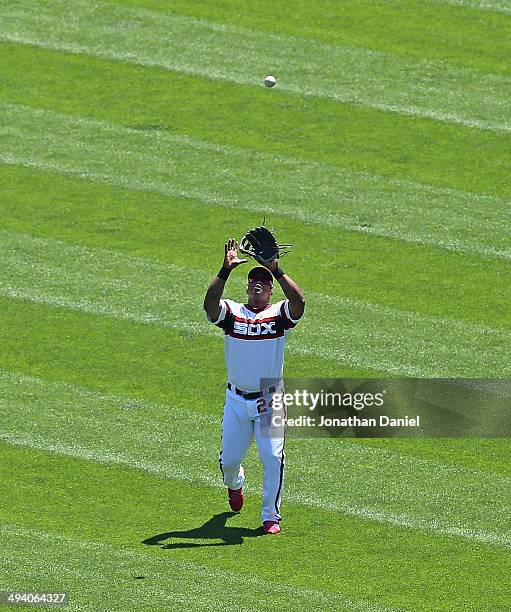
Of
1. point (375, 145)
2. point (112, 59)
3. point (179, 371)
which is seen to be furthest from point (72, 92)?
point (179, 371)

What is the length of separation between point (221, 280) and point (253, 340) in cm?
54

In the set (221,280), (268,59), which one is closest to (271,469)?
(221,280)

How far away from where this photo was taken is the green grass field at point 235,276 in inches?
454

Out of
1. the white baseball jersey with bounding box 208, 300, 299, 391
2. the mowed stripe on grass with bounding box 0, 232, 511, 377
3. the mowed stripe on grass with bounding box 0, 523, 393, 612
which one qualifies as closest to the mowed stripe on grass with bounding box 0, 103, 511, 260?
the mowed stripe on grass with bounding box 0, 232, 511, 377

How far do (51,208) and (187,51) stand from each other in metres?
3.25

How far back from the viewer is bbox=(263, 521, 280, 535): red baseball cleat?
38.8ft

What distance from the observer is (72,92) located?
1767cm

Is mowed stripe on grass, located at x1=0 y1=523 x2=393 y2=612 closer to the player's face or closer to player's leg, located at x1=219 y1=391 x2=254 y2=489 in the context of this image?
player's leg, located at x1=219 y1=391 x2=254 y2=489

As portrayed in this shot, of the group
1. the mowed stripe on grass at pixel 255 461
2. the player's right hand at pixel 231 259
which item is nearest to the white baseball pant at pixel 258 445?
the mowed stripe on grass at pixel 255 461

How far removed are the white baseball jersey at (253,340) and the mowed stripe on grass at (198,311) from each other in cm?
231

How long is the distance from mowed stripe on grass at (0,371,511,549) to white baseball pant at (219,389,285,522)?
0.48 metres

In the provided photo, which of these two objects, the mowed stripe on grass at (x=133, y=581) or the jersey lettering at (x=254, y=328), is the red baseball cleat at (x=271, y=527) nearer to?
the mowed stripe on grass at (x=133, y=581)

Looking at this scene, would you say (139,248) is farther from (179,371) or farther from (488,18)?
(488,18)

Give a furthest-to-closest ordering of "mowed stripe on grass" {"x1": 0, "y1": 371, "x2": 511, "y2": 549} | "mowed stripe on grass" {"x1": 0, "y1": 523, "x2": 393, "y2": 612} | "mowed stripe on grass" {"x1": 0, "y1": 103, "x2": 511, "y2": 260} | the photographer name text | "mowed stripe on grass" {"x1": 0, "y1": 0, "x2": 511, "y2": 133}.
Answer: "mowed stripe on grass" {"x1": 0, "y1": 0, "x2": 511, "y2": 133} → "mowed stripe on grass" {"x1": 0, "y1": 103, "x2": 511, "y2": 260} → the photographer name text → "mowed stripe on grass" {"x1": 0, "y1": 371, "x2": 511, "y2": 549} → "mowed stripe on grass" {"x1": 0, "y1": 523, "x2": 393, "y2": 612}
